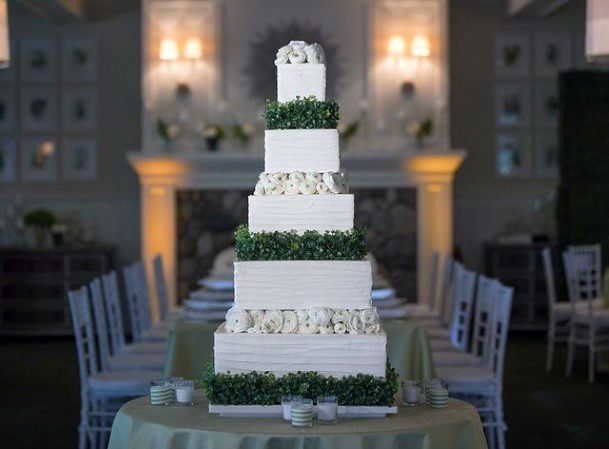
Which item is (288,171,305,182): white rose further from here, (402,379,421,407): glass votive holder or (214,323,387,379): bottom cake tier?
(402,379,421,407): glass votive holder

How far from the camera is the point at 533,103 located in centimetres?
1229

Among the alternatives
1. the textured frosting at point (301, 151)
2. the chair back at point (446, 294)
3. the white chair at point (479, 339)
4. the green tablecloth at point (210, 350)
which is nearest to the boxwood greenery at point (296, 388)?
the textured frosting at point (301, 151)

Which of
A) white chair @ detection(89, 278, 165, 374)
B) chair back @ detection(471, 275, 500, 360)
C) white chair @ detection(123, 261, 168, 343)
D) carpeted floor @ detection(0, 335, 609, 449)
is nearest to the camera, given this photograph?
chair back @ detection(471, 275, 500, 360)

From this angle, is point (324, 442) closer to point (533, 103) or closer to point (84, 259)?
point (84, 259)

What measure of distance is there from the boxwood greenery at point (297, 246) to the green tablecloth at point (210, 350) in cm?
195

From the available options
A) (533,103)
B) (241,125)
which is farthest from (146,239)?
(533,103)

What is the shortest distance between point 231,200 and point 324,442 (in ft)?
25.2

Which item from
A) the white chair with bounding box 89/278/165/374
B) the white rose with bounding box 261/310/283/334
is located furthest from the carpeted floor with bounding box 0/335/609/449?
the white rose with bounding box 261/310/283/334

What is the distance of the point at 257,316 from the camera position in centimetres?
406

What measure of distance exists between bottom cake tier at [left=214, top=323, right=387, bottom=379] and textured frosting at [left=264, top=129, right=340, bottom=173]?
2.03 feet

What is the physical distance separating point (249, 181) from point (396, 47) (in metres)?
1.94

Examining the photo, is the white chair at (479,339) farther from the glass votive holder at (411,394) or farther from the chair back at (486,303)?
the glass votive holder at (411,394)

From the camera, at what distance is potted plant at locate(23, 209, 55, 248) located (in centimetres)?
1161

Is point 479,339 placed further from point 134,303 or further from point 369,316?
point 369,316
